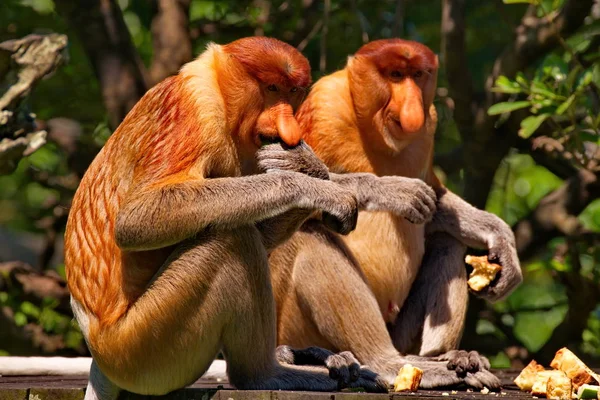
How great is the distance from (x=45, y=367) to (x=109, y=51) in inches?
95.9

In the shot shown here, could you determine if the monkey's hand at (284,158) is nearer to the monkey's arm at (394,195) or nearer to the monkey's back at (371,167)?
the monkey's arm at (394,195)

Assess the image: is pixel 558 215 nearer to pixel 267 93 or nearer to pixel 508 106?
pixel 508 106

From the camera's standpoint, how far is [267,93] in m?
4.59

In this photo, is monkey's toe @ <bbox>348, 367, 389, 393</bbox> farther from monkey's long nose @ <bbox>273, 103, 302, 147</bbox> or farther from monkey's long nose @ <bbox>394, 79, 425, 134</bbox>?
monkey's long nose @ <bbox>394, 79, 425, 134</bbox>

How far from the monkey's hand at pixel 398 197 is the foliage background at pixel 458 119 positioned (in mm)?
876

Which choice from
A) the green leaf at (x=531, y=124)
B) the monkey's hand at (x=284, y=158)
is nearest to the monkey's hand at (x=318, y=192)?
the monkey's hand at (x=284, y=158)

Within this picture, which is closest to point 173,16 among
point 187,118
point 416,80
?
point 416,80

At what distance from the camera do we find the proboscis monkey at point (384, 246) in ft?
17.8

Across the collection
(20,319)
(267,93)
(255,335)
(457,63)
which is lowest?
(20,319)

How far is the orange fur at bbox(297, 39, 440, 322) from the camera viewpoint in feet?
19.0

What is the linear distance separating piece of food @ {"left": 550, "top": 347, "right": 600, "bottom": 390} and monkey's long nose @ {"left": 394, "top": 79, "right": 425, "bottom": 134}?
56.8 inches

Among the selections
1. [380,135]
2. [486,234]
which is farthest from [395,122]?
[486,234]

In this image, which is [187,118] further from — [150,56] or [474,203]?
[150,56]

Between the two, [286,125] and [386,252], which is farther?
[386,252]
